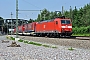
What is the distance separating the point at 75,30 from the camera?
69.4 meters

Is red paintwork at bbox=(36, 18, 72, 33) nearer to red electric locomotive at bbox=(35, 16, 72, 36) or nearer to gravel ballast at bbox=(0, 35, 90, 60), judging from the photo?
red electric locomotive at bbox=(35, 16, 72, 36)

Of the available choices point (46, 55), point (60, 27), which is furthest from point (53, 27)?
point (46, 55)

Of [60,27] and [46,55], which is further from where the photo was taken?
[60,27]

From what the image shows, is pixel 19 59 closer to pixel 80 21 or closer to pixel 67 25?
pixel 67 25

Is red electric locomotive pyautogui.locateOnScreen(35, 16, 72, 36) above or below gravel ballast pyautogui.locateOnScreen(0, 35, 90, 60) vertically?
above

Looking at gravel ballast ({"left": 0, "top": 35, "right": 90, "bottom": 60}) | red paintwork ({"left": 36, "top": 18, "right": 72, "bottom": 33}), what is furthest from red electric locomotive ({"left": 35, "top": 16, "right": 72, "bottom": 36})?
gravel ballast ({"left": 0, "top": 35, "right": 90, "bottom": 60})

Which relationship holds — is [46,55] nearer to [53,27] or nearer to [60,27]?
[60,27]

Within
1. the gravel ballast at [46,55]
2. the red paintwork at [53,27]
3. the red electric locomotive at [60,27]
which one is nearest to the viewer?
Answer: the gravel ballast at [46,55]

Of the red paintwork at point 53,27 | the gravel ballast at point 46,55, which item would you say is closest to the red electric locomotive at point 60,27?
the red paintwork at point 53,27

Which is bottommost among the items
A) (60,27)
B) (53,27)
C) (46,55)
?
(46,55)

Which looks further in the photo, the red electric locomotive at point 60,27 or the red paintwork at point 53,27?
the red paintwork at point 53,27

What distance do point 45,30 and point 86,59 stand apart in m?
35.2

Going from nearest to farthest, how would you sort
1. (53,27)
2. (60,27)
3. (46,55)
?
1. (46,55)
2. (60,27)
3. (53,27)

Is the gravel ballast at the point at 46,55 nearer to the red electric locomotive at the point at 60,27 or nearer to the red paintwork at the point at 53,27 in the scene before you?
the red electric locomotive at the point at 60,27
